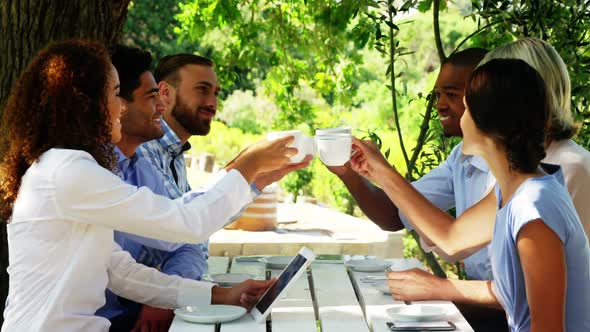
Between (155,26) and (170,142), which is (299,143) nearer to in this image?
(170,142)

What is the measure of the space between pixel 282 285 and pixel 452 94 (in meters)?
1.73

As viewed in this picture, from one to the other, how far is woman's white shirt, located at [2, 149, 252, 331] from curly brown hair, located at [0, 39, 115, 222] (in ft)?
0.20

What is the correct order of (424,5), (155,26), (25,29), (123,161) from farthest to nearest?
(155,26), (424,5), (25,29), (123,161)

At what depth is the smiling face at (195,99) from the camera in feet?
16.1

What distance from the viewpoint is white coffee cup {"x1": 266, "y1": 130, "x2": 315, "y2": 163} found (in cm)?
293

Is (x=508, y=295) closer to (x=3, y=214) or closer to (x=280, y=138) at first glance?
(x=280, y=138)

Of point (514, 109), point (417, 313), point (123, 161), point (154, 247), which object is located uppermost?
point (514, 109)

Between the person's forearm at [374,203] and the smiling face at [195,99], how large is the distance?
1.15 meters

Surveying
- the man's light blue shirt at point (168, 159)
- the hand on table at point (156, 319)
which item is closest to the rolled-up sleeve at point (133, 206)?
the hand on table at point (156, 319)

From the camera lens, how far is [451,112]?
4.15 m

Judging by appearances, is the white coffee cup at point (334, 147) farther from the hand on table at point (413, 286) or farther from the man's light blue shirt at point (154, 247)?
the man's light blue shirt at point (154, 247)

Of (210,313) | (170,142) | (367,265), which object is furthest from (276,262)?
(210,313)

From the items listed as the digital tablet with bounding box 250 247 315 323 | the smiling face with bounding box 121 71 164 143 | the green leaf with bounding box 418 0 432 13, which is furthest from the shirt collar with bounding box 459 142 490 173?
the green leaf with bounding box 418 0 432 13

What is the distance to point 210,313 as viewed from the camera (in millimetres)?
2805
